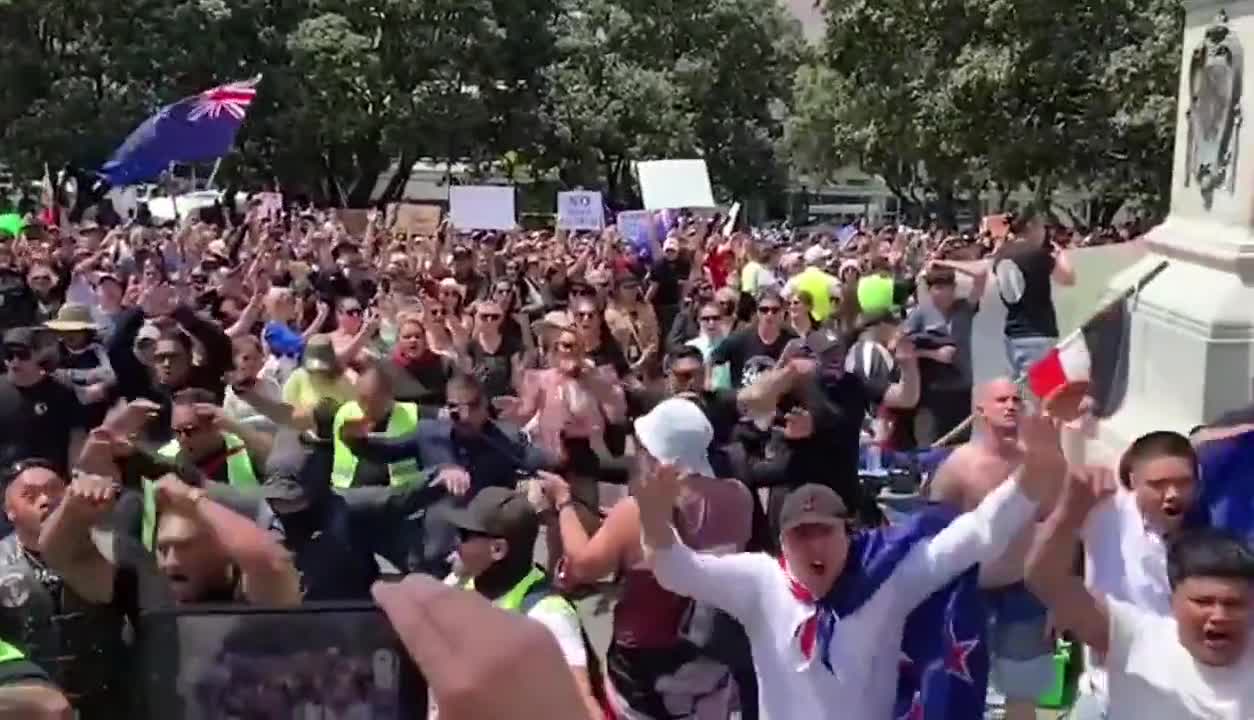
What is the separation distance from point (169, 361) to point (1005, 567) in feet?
12.8

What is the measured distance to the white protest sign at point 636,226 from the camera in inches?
821

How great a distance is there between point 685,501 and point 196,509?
4.69ft

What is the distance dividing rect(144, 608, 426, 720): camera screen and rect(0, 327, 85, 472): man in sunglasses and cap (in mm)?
4226

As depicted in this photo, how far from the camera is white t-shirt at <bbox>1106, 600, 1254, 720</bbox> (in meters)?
3.81

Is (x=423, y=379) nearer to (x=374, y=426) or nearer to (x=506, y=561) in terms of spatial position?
(x=374, y=426)

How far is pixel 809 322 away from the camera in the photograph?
10.6 meters

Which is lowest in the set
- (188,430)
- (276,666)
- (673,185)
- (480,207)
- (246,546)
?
(480,207)

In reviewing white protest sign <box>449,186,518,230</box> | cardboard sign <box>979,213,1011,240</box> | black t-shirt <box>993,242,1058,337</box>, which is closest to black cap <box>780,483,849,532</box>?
black t-shirt <box>993,242,1058,337</box>

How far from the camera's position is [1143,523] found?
15.1ft

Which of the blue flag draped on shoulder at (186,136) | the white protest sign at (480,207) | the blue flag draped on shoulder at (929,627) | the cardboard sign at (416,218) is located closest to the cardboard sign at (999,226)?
the white protest sign at (480,207)

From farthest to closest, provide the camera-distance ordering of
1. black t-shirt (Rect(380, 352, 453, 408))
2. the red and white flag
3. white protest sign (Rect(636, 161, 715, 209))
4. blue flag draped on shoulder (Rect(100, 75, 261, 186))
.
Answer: white protest sign (Rect(636, 161, 715, 209)) → blue flag draped on shoulder (Rect(100, 75, 261, 186)) → black t-shirt (Rect(380, 352, 453, 408)) → the red and white flag

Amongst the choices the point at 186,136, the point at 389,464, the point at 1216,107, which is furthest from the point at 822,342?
the point at 186,136

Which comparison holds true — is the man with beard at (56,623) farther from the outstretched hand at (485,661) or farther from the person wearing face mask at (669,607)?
the outstretched hand at (485,661)

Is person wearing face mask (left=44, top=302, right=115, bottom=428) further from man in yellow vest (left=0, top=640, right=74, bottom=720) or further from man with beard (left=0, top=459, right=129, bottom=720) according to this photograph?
man in yellow vest (left=0, top=640, right=74, bottom=720)
